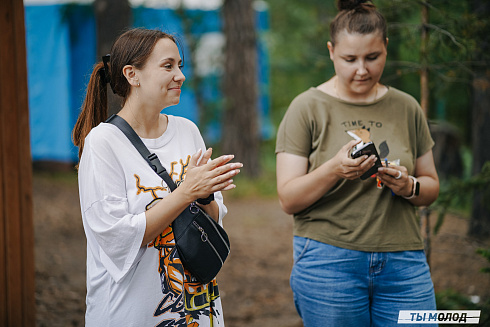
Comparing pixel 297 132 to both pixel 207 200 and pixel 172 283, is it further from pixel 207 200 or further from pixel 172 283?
pixel 172 283

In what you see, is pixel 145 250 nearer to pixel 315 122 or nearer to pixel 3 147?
pixel 315 122

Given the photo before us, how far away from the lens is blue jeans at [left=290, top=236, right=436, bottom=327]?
2379 mm

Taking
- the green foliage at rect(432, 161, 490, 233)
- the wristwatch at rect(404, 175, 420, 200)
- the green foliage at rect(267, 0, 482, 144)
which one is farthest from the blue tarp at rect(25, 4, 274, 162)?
the wristwatch at rect(404, 175, 420, 200)

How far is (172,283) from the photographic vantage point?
83.6 inches

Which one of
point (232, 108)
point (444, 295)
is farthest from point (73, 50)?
point (444, 295)

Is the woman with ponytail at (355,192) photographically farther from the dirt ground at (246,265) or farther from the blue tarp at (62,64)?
the blue tarp at (62,64)

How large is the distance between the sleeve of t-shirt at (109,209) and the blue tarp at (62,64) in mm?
8565

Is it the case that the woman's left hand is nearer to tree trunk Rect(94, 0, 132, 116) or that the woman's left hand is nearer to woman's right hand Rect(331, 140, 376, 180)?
woman's right hand Rect(331, 140, 376, 180)

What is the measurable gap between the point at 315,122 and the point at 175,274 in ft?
3.26

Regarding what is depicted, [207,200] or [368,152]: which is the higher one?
[368,152]

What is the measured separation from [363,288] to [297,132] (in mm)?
807

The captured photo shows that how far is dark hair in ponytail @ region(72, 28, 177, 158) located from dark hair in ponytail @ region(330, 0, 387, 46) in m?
0.81

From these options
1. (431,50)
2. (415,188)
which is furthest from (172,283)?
(431,50)

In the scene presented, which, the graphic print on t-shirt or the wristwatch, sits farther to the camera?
the wristwatch
